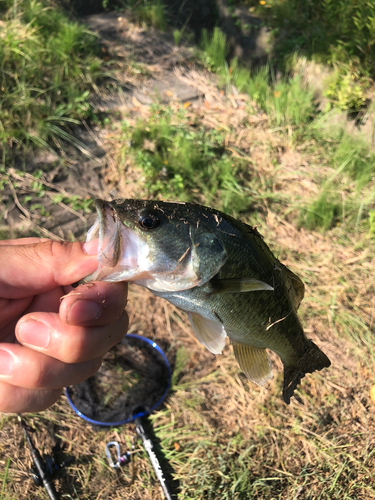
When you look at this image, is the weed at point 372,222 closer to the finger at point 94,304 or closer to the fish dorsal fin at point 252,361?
the fish dorsal fin at point 252,361

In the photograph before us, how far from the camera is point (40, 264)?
1.79 m

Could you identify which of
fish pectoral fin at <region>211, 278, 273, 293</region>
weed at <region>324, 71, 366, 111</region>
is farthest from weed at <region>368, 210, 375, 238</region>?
fish pectoral fin at <region>211, 278, 273, 293</region>

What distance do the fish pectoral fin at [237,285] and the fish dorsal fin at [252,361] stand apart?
1.58ft

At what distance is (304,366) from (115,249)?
134cm

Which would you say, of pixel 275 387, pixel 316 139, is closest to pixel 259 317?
pixel 275 387

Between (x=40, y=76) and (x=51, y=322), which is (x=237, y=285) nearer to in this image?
(x=51, y=322)

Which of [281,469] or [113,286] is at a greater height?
[113,286]

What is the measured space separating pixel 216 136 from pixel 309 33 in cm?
258

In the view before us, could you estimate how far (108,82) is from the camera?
4.96 metres

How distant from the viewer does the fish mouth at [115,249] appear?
4.73 ft

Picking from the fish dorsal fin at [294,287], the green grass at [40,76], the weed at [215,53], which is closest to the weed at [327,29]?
the weed at [215,53]

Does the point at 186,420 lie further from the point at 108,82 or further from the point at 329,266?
the point at 108,82

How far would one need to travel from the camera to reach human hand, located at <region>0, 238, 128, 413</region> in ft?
5.35

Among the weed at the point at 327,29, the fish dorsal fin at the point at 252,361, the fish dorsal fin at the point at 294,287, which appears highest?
the weed at the point at 327,29
